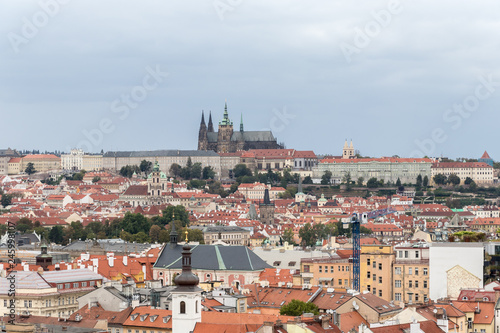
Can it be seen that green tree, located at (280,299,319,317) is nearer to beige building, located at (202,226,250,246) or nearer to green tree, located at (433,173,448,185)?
beige building, located at (202,226,250,246)

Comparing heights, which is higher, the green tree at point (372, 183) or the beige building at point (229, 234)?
the green tree at point (372, 183)

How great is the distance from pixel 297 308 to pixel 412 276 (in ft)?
37.2

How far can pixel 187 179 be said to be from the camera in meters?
200

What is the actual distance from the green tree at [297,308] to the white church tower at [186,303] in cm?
637

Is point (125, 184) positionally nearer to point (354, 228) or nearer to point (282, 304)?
point (354, 228)

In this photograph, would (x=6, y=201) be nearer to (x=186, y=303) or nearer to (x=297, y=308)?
(x=297, y=308)

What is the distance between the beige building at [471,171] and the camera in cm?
19625

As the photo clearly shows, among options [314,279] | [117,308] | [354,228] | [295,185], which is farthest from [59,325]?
[295,185]

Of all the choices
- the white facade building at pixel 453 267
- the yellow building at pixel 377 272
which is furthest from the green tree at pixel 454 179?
the white facade building at pixel 453 267

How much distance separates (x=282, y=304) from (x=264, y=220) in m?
99.3

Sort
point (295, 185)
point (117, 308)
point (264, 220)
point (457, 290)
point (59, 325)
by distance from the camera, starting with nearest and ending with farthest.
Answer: point (59, 325) < point (117, 308) < point (457, 290) < point (264, 220) < point (295, 185)

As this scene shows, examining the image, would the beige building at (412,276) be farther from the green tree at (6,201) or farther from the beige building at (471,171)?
the beige building at (471,171)

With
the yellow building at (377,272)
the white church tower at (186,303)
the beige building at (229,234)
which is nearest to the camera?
the white church tower at (186,303)

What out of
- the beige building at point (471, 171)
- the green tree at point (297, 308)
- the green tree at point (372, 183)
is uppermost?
the beige building at point (471, 171)
